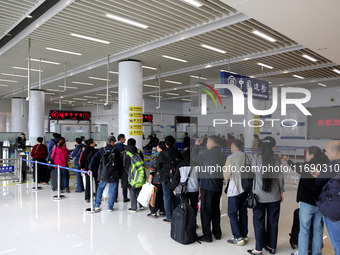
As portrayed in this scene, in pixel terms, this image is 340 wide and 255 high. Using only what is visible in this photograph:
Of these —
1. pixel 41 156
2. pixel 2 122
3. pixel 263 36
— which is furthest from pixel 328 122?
pixel 2 122

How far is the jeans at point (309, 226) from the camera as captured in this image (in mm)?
3182

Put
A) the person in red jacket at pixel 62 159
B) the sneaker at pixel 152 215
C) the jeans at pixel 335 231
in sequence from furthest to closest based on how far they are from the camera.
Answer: the person in red jacket at pixel 62 159, the sneaker at pixel 152 215, the jeans at pixel 335 231

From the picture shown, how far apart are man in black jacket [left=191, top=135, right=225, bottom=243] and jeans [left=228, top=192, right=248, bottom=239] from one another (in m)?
0.25

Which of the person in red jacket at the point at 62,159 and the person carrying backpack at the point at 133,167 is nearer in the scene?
the person carrying backpack at the point at 133,167

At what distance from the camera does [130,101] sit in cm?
889

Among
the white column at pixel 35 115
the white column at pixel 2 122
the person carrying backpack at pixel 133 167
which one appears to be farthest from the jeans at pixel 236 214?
the white column at pixel 2 122

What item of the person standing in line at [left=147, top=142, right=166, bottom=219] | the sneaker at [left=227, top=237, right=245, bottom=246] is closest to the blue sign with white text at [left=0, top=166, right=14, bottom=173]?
the person standing in line at [left=147, top=142, right=166, bottom=219]

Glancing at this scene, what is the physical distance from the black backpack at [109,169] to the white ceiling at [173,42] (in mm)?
Answer: 2962

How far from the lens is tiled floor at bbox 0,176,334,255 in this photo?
3.85 metres

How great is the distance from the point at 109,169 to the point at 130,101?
12.6 feet

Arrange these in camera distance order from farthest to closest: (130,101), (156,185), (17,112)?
(17,112), (130,101), (156,185)

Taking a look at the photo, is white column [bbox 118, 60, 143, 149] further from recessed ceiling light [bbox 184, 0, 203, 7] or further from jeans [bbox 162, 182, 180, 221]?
jeans [bbox 162, 182, 180, 221]

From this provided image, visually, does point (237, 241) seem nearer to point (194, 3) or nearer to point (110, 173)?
point (110, 173)

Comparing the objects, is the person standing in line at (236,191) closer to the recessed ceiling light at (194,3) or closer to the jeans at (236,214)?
the jeans at (236,214)
